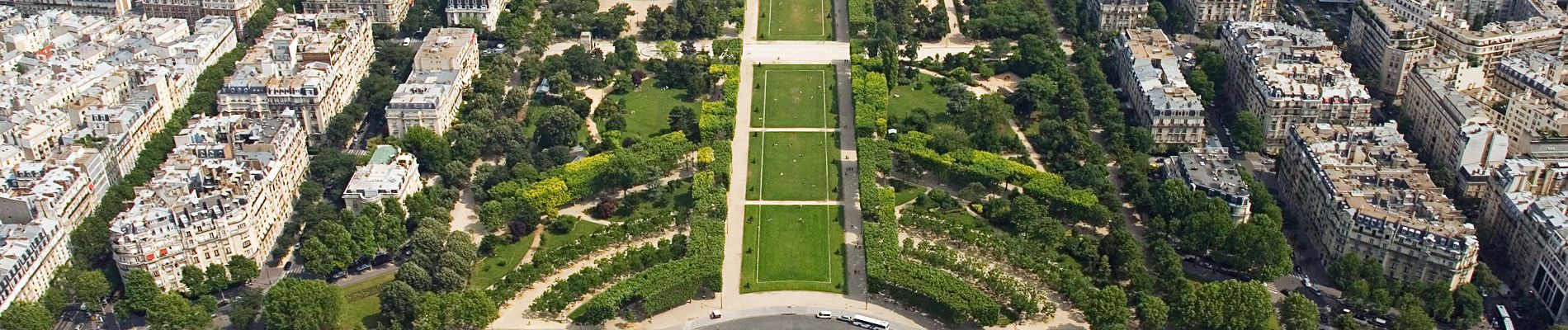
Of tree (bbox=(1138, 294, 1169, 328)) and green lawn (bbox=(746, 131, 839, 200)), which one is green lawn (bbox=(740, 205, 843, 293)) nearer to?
→ green lawn (bbox=(746, 131, 839, 200))

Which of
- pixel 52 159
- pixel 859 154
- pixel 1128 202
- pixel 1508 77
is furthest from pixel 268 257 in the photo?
pixel 1508 77

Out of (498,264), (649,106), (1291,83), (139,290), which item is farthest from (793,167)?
(139,290)

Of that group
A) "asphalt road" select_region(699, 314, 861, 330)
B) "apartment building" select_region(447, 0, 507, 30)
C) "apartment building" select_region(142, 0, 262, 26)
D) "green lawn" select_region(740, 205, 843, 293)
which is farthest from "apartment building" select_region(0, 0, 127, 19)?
"asphalt road" select_region(699, 314, 861, 330)

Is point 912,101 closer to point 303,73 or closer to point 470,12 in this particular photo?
point 470,12

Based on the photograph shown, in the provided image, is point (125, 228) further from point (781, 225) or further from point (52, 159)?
point (781, 225)

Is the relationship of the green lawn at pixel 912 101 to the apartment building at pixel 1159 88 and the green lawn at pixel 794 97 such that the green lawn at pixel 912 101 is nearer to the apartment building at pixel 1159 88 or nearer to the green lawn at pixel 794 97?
the green lawn at pixel 794 97

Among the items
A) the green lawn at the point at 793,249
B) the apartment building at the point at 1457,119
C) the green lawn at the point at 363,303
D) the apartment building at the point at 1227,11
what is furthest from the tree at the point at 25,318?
the apartment building at the point at 1227,11

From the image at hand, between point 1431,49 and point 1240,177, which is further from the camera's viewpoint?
point 1431,49
